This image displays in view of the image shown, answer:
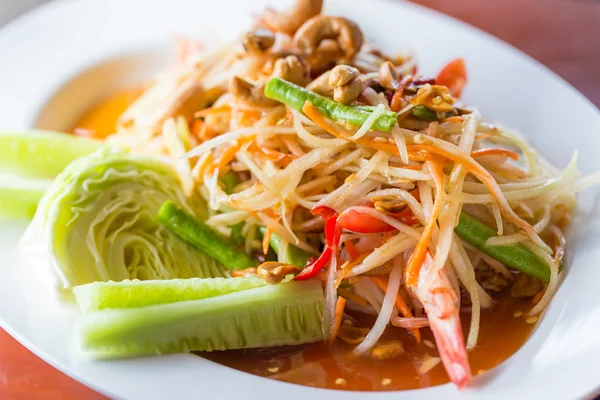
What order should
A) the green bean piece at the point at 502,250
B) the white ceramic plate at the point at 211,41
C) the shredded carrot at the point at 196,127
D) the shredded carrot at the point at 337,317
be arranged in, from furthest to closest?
the shredded carrot at the point at 196,127, the green bean piece at the point at 502,250, the shredded carrot at the point at 337,317, the white ceramic plate at the point at 211,41

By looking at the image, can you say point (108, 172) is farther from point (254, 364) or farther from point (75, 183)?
point (254, 364)

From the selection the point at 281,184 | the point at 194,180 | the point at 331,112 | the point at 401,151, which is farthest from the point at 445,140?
the point at 194,180

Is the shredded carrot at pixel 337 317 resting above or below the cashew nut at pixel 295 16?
below

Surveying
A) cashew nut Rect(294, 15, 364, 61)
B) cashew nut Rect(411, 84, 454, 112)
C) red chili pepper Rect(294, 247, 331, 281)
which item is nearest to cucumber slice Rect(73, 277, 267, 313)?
red chili pepper Rect(294, 247, 331, 281)

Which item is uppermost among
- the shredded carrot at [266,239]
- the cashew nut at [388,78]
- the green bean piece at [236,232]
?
the cashew nut at [388,78]

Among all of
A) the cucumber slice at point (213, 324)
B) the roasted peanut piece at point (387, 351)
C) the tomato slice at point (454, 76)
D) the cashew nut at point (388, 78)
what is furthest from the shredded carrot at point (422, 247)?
the tomato slice at point (454, 76)

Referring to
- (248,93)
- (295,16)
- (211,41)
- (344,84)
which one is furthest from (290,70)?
(211,41)

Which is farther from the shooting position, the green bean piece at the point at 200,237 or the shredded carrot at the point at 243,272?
the green bean piece at the point at 200,237

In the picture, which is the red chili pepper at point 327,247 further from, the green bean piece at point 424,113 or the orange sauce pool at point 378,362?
the green bean piece at point 424,113
